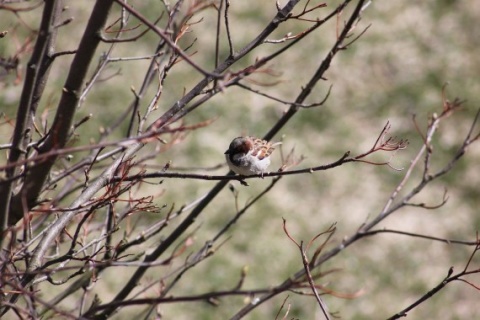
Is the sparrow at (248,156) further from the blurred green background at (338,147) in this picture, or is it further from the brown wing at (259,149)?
the blurred green background at (338,147)

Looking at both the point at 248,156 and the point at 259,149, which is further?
the point at 259,149

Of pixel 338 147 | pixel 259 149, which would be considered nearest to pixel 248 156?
pixel 259 149

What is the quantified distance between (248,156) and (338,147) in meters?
3.61

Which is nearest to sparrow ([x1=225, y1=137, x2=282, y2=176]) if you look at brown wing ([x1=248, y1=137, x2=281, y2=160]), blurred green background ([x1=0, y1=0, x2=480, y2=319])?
brown wing ([x1=248, y1=137, x2=281, y2=160])

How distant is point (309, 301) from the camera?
6.17 m

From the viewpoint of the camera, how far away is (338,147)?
7445 mm

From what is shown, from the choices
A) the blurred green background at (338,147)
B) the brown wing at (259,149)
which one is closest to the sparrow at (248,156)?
the brown wing at (259,149)

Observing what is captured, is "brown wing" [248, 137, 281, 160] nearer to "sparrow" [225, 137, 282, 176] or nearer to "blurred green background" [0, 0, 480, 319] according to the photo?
"sparrow" [225, 137, 282, 176]

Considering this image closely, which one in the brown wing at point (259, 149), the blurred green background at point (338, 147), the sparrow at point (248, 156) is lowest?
the sparrow at point (248, 156)

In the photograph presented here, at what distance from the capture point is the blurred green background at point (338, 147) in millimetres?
6234

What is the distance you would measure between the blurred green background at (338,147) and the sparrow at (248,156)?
1367 mm

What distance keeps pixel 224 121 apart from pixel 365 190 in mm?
1765

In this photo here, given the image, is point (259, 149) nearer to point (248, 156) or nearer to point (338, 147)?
point (248, 156)

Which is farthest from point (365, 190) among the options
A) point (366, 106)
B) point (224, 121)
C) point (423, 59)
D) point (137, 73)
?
point (137, 73)
